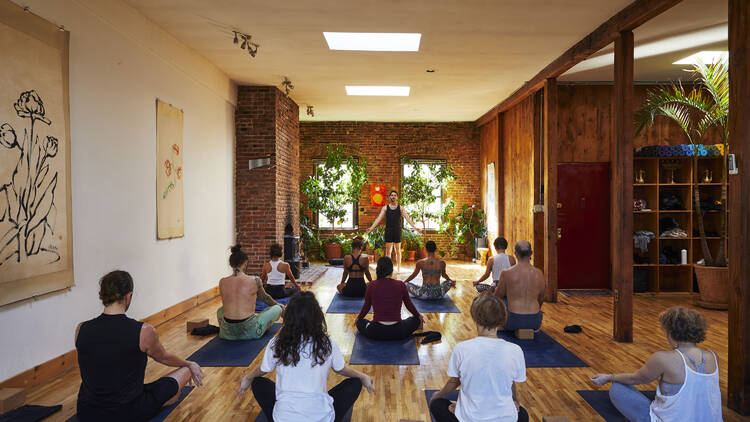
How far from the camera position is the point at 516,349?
2227 mm

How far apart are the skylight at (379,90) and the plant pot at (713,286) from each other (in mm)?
5218

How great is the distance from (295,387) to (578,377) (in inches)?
98.0

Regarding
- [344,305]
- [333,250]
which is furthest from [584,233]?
[333,250]

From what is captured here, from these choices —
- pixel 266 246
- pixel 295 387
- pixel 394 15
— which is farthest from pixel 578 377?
pixel 266 246

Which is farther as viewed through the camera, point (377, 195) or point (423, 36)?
point (377, 195)

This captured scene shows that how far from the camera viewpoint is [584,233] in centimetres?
770

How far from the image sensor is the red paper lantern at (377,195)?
1176 centimetres

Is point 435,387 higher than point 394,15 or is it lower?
lower

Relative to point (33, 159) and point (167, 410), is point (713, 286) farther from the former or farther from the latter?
point (33, 159)

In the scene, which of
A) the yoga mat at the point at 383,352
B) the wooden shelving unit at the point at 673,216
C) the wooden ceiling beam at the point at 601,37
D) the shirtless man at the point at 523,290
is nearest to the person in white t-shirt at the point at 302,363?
the yoga mat at the point at 383,352

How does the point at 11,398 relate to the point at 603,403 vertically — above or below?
above

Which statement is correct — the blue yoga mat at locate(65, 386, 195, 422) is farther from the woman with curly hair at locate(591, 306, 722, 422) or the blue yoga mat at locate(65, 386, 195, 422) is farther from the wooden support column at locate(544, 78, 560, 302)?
the wooden support column at locate(544, 78, 560, 302)

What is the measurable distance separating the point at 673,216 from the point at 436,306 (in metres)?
4.16

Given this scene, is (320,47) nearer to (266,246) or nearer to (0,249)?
(266,246)
